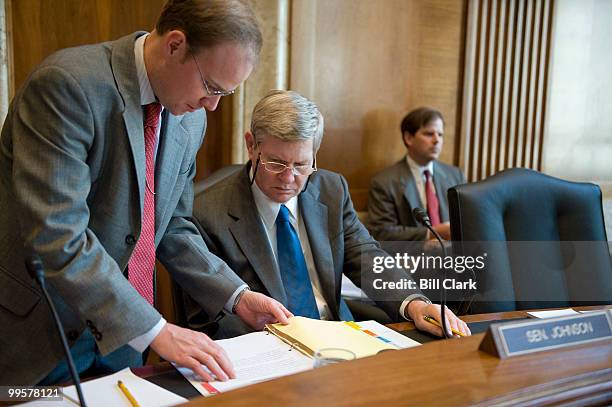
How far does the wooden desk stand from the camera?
3.09 feet

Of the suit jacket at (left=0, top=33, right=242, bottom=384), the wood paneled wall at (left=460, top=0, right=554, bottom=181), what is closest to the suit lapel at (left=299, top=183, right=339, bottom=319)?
the suit jacket at (left=0, top=33, right=242, bottom=384)

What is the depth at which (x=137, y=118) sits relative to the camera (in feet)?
4.50

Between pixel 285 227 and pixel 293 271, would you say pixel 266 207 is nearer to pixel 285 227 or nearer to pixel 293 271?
pixel 285 227

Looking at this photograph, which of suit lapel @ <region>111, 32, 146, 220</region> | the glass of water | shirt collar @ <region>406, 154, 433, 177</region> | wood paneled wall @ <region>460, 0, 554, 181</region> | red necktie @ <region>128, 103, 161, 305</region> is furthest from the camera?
wood paneled wall @ <region>460, 0, 554, 181</region>

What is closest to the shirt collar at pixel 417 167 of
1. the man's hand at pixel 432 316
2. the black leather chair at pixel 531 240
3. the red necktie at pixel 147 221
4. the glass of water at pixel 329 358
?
the black leather chair at pixel 531 240

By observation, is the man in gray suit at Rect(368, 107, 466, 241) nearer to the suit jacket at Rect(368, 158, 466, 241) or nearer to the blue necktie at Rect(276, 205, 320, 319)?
the suit jacket at Rect(368, 158, 466, 241)

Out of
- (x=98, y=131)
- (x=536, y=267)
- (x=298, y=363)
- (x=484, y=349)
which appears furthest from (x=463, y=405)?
(x=536, y=267)

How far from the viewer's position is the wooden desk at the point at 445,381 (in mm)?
943

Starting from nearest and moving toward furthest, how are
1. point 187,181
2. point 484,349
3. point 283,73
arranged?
point 484,349 < point 187,181 < point 283,73

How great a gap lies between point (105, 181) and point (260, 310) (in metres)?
0.51

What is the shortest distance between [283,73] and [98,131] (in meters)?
2.12

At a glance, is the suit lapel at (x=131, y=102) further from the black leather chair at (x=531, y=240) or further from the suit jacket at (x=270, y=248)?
the black leather chair at (x=531, y=240)

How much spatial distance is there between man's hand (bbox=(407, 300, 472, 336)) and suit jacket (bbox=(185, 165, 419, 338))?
124 mm

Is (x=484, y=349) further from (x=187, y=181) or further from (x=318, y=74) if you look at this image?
(x=318, y=74)
